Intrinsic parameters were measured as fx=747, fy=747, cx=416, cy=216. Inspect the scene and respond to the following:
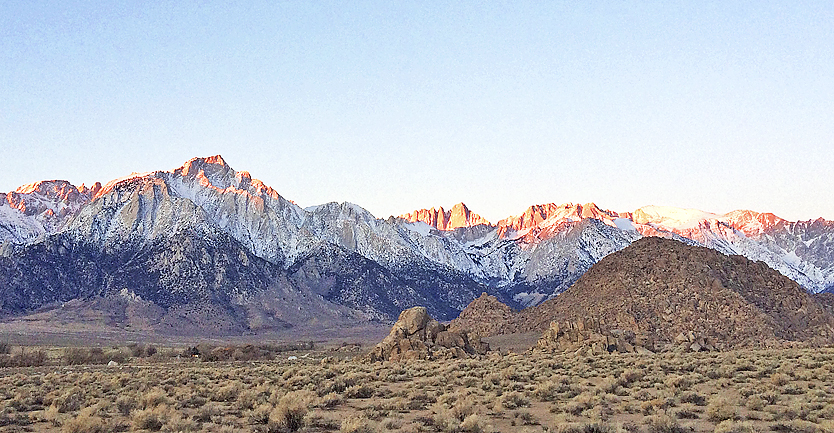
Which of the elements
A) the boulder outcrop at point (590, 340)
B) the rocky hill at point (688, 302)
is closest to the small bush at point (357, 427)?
the boulder outcrop at point (590, 340)

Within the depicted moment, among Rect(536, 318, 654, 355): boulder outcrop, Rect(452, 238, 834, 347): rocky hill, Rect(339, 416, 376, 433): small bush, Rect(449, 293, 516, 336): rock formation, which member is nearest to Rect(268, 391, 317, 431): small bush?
Rect(339, 416, 376, 433): small bush

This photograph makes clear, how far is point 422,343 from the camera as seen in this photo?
200 ft

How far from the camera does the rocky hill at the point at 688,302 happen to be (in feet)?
236

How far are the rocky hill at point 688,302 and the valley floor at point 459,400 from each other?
33.3 metres

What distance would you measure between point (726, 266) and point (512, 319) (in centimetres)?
2717

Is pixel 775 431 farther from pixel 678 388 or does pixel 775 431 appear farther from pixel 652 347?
pixel 652 347

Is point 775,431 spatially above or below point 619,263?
below

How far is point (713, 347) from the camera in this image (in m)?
62.1

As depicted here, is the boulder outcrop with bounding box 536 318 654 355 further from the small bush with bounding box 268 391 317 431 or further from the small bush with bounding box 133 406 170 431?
the small bush with bounding box 133 406 170 431

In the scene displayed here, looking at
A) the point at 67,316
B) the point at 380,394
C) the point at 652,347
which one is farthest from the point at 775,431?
the point at 67,316

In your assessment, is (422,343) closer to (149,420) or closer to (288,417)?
(288,417)

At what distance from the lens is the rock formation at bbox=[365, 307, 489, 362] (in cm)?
5828

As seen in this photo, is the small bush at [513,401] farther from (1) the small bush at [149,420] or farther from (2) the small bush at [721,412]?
(1) the small bush at [149,420]

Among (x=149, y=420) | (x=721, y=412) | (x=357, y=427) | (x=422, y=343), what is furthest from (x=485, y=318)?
(x=357, y=427)
